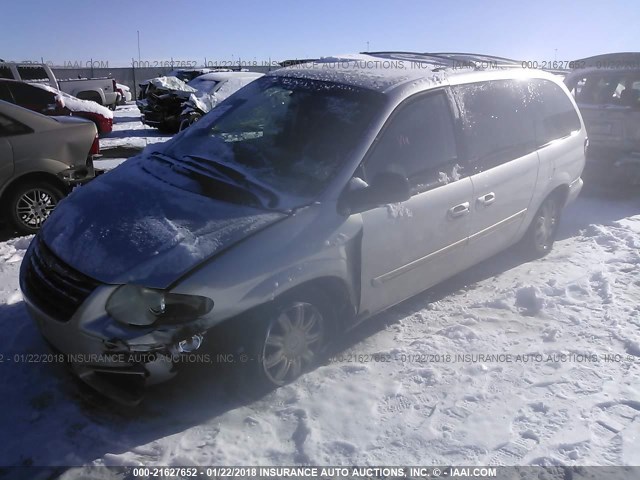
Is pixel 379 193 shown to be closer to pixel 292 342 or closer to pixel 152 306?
pixel 292 342

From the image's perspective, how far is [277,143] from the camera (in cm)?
368

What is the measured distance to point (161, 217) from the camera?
3.04 metres

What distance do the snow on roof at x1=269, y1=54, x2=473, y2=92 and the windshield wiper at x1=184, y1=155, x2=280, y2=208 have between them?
102 centimetres

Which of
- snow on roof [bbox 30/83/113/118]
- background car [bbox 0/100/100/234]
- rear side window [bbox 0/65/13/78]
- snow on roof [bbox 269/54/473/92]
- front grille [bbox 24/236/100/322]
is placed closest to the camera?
front grille [bbox 24/236/100/322]

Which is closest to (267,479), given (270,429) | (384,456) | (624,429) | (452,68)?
(270,429)

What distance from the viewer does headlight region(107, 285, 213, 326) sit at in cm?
267

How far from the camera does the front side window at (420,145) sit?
11.5 feet

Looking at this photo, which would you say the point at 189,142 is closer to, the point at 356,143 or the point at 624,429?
the point at 356,143

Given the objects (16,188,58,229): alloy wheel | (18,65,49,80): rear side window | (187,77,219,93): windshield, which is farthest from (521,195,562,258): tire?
(18,65,49,80): rear side window

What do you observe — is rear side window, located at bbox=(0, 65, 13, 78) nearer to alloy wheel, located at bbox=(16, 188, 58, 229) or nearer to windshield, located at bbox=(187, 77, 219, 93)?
windshield, located at bbox=(187, 77, 219, 93)

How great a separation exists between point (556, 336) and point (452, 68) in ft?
7.10

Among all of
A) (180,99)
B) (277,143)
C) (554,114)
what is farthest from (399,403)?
(180,99)

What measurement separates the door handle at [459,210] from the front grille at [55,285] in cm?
237

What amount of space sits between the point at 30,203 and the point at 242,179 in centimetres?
341
